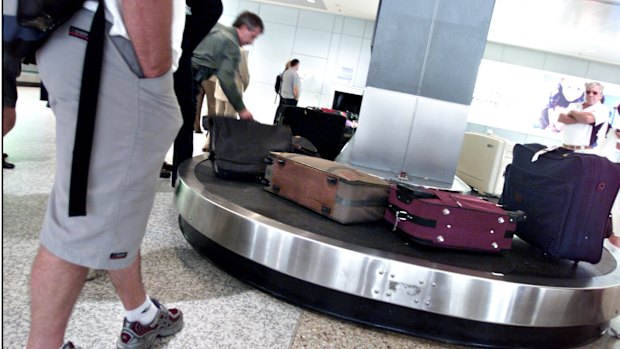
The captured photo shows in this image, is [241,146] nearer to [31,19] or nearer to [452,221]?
[452,221]

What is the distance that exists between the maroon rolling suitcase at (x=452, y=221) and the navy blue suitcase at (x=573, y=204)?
0.74 feet

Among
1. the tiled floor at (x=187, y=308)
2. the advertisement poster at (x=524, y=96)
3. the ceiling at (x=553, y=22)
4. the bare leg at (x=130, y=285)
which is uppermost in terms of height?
the ceiling at (x=553, y=22)

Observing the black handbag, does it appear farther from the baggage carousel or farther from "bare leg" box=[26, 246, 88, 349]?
"bare leg" box=[26, 246, 88, 349]

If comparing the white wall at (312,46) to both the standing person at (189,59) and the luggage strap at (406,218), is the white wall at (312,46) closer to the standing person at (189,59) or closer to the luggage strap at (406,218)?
the standing person at (189,59)

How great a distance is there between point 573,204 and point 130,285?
207 centimetres

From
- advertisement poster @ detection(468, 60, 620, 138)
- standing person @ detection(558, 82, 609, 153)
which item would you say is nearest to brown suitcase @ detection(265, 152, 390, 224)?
standing person @ detection(558, 82, 609, 153)

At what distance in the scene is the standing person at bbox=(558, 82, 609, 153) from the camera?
13.0 ft

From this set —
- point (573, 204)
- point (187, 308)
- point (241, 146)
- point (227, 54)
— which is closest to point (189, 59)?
point (227, 54)

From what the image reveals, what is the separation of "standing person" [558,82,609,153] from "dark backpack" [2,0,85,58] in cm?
416

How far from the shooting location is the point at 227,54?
10.8ft

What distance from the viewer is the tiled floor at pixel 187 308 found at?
1.58m

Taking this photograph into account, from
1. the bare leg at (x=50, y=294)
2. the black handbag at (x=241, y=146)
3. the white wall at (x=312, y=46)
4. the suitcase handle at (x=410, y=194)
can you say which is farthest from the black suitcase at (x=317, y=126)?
the white wall at (x=312, y=46)

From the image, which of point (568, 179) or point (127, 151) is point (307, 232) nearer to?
point (127, 151)

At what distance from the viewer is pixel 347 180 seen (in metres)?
2.15
